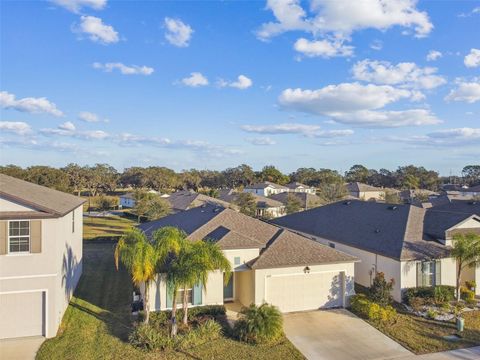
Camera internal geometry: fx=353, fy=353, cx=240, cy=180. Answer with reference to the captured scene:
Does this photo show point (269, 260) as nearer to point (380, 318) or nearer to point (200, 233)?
point (200, 233)

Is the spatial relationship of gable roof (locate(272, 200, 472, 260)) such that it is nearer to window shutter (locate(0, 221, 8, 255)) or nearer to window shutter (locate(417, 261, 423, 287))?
window shutter (locate(417, 261, 423, 287))

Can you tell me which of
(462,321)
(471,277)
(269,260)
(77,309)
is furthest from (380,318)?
(77,309)

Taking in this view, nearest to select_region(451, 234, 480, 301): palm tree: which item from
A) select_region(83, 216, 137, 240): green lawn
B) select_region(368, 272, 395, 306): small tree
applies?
select_region(368, 272, 395, 306): small tree

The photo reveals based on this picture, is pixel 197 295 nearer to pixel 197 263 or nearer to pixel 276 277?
pixel 197 263

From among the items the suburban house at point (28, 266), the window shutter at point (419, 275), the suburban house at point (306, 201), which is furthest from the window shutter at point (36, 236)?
the suburban house at point (306, 201)

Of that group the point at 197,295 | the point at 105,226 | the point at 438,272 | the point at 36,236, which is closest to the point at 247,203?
the point at 105,226
